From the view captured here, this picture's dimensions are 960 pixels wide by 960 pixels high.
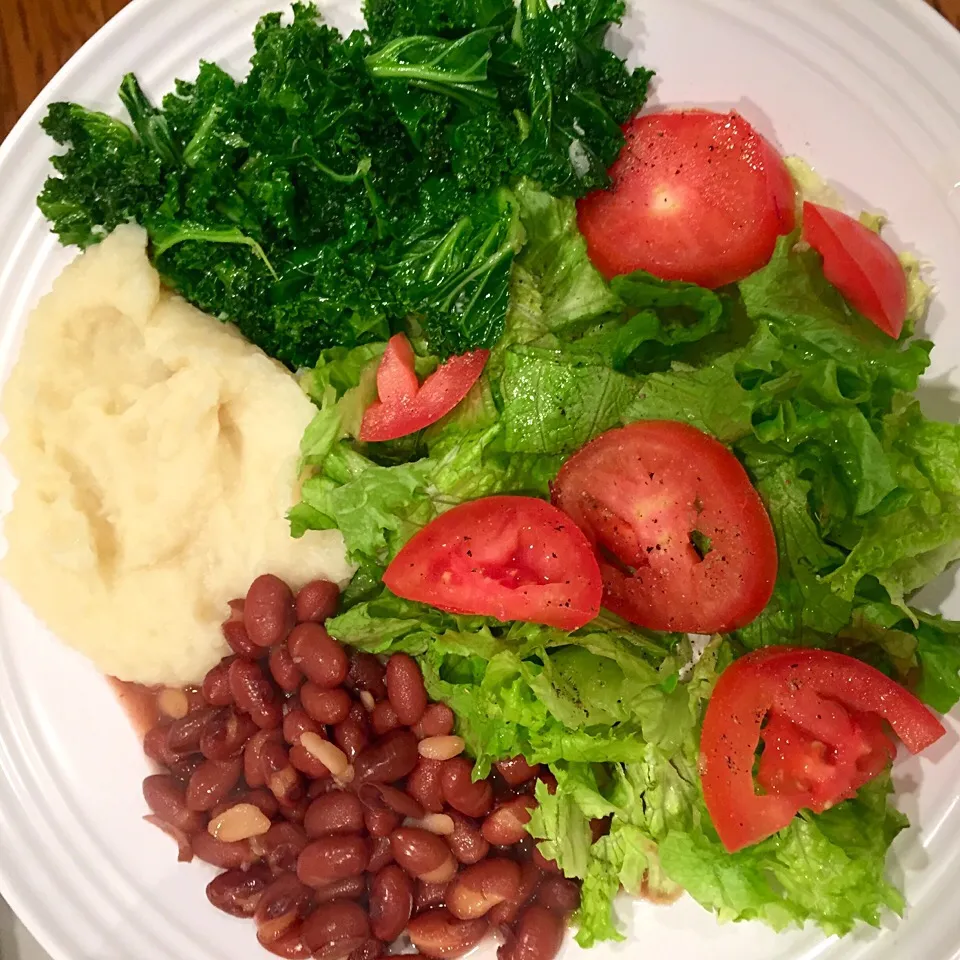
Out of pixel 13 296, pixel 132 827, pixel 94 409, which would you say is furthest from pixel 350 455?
pixel 132 827

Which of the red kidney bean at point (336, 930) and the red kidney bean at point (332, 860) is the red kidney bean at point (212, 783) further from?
the red kidney bean at point (336, 930)

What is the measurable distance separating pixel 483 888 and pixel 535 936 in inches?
10.2

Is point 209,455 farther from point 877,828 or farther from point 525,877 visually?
point 877,828

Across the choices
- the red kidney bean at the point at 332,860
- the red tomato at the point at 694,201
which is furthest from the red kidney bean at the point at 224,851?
the red tomato at the point at 694,201

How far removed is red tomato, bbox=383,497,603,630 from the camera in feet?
8.45

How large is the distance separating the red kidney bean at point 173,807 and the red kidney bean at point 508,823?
1178 millimetres

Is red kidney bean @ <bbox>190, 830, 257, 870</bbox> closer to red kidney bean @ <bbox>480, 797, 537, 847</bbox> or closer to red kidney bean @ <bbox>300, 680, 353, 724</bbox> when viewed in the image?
red kidney bean @ <bbox>300, 680, 353, 724</bbox>

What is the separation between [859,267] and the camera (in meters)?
2.60

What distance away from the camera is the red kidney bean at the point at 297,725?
3.18m

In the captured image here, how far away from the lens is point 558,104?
110 inches

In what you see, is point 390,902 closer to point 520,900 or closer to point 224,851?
point 520,900

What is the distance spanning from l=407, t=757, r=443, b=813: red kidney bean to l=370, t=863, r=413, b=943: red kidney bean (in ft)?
0.89

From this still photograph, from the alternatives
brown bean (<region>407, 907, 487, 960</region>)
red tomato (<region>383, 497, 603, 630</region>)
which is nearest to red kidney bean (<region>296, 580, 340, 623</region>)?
red tomato (<region>383, 497, 603, 630</region>)

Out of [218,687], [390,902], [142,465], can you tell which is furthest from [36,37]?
[390,902]
